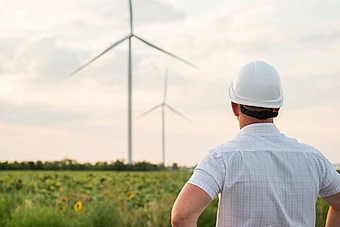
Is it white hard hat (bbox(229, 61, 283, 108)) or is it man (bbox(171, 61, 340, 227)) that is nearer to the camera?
man (bbox(171, 61, 340, 227))

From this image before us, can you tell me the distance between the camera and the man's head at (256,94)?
107 inches

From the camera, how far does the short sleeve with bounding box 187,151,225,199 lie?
2492mm

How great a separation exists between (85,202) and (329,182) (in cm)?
877

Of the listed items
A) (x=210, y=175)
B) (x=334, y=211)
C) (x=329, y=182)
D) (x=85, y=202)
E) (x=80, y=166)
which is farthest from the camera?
(x=80, y=166)

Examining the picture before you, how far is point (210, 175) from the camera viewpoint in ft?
8.22

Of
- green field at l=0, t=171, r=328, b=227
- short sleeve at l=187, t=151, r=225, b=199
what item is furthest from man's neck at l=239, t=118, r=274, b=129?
green field at l=0, t=171, r=328, b=227

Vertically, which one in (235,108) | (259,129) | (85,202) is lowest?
(85,202)

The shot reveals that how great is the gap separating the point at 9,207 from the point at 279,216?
7137 mm

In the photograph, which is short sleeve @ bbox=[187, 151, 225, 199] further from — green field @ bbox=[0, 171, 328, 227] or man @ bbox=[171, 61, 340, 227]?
green field @ bbox=[0, 171, 328, 227]

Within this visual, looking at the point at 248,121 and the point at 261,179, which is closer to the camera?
the point at 261,179

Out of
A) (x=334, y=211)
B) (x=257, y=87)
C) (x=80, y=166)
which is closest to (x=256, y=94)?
(x=257, y=87)

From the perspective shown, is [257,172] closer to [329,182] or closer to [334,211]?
[329,182]

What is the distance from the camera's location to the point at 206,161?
2555mm

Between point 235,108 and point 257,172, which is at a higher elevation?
point 235,108
